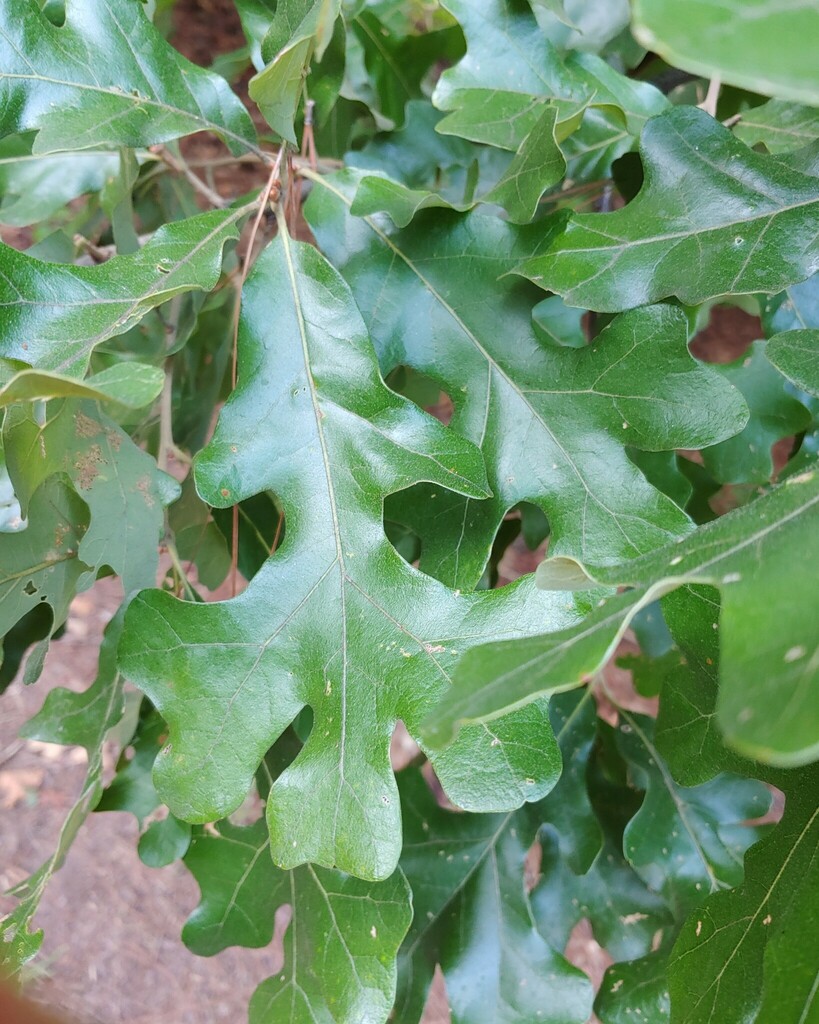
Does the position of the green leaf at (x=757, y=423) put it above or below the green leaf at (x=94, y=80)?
below

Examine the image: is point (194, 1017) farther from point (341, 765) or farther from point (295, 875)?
point (341, 765)

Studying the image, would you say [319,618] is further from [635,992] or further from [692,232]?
[635,992]

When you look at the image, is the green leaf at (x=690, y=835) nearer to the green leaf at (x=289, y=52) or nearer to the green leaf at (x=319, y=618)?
the green leaf at (x=319, y=618)

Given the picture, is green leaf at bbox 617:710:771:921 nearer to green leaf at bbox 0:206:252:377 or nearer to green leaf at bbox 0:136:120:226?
green leaf at bbox 0:206:252:377

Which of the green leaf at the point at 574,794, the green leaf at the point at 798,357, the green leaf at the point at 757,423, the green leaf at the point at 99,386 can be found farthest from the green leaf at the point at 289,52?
the green leaf at the point at 574,794

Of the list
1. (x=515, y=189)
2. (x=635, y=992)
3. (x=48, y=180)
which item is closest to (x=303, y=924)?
(x=635, y=992)

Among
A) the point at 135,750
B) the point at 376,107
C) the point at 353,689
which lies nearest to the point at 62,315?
the point at 353,689

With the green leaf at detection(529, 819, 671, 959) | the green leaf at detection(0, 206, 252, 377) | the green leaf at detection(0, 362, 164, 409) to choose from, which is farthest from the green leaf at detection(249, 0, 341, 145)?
the green leaf at detection(529, 819, 671, 959)
